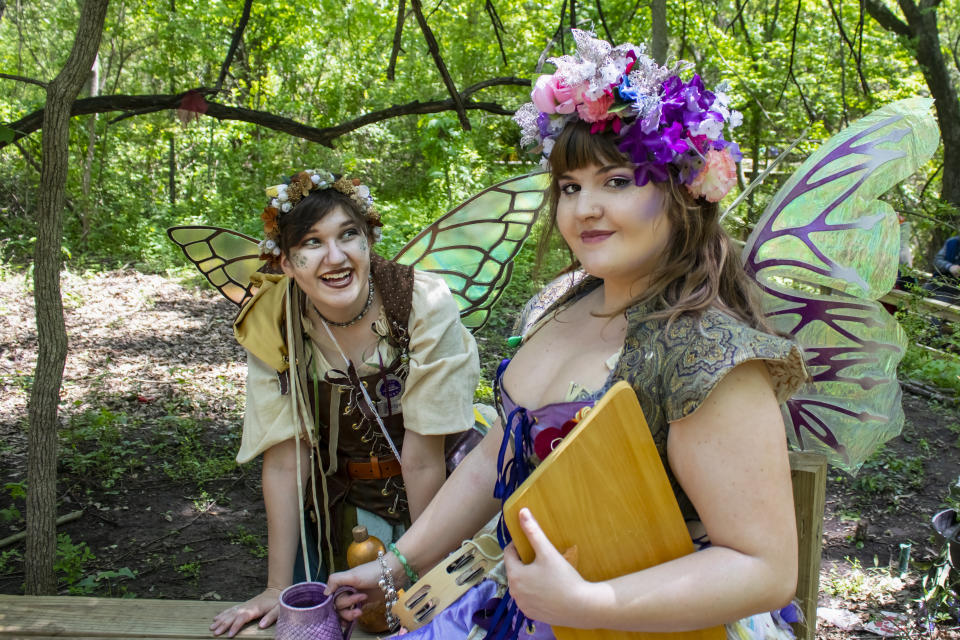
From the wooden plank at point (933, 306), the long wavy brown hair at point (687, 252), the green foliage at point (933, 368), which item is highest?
the long wavy brown hair at point (687, 252)

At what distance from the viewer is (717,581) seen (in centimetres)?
110

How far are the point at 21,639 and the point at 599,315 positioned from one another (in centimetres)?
152

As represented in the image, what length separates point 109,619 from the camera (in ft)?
6.13

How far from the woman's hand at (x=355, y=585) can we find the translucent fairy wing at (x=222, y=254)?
1183 millimetres

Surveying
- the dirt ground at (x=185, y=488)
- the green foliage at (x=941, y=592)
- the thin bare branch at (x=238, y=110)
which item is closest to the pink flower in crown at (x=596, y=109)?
the thin bare branch at (x=238, y=110)

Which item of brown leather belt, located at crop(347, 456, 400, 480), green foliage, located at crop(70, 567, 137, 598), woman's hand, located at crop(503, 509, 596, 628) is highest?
woman's hand, located at crop(503, 509, 596, 628)

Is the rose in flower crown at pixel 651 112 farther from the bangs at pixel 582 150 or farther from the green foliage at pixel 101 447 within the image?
the green foliage at pixel 101 447

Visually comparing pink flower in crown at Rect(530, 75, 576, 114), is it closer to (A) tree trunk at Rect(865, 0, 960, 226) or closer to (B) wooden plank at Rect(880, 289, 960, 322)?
(B) wooden plank at Rect(880, 289, 960, 322)

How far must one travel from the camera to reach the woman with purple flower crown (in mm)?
1106

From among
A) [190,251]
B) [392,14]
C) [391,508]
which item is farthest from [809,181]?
[392,14]

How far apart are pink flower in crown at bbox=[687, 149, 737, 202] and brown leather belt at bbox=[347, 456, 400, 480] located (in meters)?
1.34

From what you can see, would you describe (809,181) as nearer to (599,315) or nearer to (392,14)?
(599,315)

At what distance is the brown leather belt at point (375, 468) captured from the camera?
2.32 meters

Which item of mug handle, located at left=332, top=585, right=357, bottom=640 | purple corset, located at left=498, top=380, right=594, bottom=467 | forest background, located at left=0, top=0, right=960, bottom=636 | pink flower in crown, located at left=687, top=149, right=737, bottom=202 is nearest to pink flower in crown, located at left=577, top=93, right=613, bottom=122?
pink flower in crown, located at left=687, top=149, right=737, bottom=202
